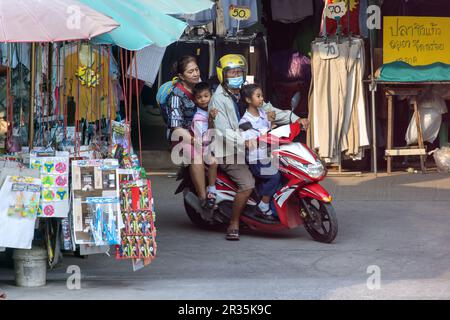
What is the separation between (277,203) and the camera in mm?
9070

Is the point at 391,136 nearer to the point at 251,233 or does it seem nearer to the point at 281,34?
the point at 281,34

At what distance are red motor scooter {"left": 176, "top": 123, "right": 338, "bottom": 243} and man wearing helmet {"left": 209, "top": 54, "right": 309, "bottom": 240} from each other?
0.58ft

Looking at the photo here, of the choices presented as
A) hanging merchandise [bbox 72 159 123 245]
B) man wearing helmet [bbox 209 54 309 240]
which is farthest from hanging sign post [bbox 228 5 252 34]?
hanging merchandise [bbox 72 159 123 245]

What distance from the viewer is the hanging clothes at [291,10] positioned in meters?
13.0

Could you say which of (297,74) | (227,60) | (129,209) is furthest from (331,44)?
(129,209)

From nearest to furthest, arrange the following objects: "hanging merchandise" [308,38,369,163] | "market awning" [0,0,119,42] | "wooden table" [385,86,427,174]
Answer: "market awning" [0,0,119,42], "hanging merchandise" [308,38,369,163], "wooden table" [385,86,427,174]

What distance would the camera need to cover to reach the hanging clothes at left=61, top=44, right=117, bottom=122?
8.41 metres

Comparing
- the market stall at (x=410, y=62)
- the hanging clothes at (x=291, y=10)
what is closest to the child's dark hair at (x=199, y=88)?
the market stall at (x=410, y=62)

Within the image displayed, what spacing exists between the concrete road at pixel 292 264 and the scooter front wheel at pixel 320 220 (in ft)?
0.31

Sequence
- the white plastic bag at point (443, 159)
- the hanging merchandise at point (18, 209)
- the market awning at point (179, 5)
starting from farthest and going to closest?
the white plastic bag at point (443, 159) → the market awning at point (179, 5) → the hanging merchandise at point (18, 209)
